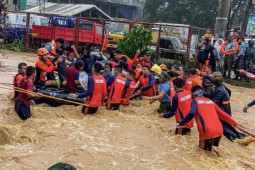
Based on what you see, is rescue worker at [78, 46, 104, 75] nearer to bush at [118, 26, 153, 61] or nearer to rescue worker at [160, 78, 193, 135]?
bush at [118, 26, 153, 61]

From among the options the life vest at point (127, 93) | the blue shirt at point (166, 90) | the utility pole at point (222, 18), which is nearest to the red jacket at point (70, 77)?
the life vest at point (127, 93)

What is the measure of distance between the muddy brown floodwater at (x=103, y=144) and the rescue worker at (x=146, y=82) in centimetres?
86

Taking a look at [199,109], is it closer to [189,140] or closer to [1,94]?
[189,140]

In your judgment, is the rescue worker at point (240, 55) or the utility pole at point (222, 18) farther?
the rescue worker at point (240, 55)

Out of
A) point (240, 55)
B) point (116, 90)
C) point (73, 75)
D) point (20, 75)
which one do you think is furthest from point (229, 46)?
point (20, 75)

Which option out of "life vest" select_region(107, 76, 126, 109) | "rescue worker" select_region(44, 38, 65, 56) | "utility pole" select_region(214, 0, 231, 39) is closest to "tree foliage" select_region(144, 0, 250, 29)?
"utility pole" select_region(214, 0, 231, 39)

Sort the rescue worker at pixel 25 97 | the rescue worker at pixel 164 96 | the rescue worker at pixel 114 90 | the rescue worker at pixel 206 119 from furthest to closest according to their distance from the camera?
the rescue worker at pixel 114 90 < the rescue worker at pixel 164 96 < the rescue worker at pixel 25 97 < the rescue worker at pixel 206 119

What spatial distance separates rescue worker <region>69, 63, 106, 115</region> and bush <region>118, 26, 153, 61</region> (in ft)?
20.8

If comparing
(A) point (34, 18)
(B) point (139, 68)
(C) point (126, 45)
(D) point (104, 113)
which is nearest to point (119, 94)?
(D) point (104, 113)

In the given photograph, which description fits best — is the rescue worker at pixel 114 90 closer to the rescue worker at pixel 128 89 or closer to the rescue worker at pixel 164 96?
the rescue worker at pixel 128 89

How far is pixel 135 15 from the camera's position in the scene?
156ft

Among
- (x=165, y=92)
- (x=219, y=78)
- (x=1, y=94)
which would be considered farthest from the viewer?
(x=1, y=94)

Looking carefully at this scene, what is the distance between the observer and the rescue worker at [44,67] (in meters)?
8.57

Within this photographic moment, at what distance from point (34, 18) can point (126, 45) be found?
9414 millimetres
